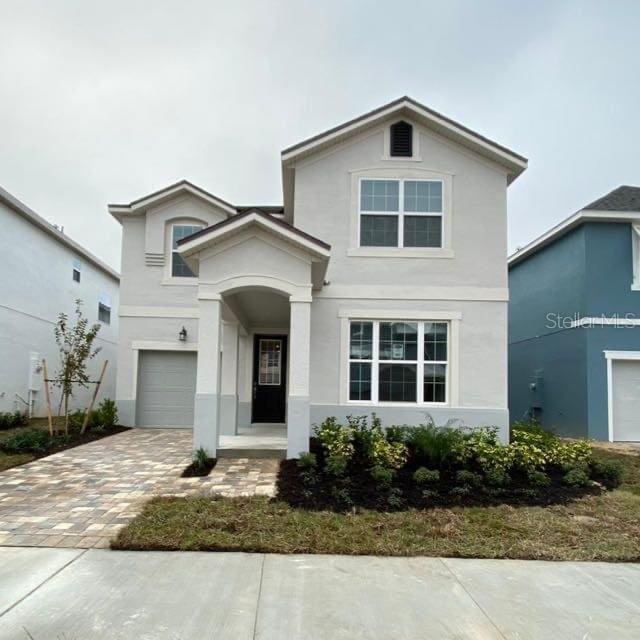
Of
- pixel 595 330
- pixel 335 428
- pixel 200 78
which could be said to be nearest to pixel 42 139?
pixel 200 78

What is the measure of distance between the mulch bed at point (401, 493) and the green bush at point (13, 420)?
979cm

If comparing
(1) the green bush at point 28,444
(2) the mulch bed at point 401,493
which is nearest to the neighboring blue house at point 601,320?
(2) the mulch bed at point 401,493

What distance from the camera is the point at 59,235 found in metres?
18.1

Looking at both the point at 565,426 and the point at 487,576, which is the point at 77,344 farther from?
the point at 565,426

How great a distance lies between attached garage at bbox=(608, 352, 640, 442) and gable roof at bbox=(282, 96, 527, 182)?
646cm

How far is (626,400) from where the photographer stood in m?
14.1

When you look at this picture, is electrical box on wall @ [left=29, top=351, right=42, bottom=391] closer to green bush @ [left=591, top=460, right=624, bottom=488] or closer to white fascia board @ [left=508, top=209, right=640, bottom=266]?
green bush @ [left=591, top=460, right=624, bottom=488]

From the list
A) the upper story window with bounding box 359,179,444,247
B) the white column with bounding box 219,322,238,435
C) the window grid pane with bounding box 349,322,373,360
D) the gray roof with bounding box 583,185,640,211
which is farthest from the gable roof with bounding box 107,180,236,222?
the gray roof with bounding box 583,185,640,211

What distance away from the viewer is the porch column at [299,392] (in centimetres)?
905

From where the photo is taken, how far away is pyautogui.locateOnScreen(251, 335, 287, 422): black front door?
13.7m

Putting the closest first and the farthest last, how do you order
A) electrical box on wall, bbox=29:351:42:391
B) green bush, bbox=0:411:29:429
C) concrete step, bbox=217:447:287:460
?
concrete step, bbox=217:447:287:460
green bush, bbox=0:411:29:429
electrical box on wall, bbox=29:351:42:391

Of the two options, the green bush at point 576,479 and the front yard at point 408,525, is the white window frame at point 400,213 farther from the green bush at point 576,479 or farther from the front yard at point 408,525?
the front yard at point 408,525

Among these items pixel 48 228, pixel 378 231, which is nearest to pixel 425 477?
pixel 378 231

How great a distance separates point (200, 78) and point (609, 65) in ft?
32.0
